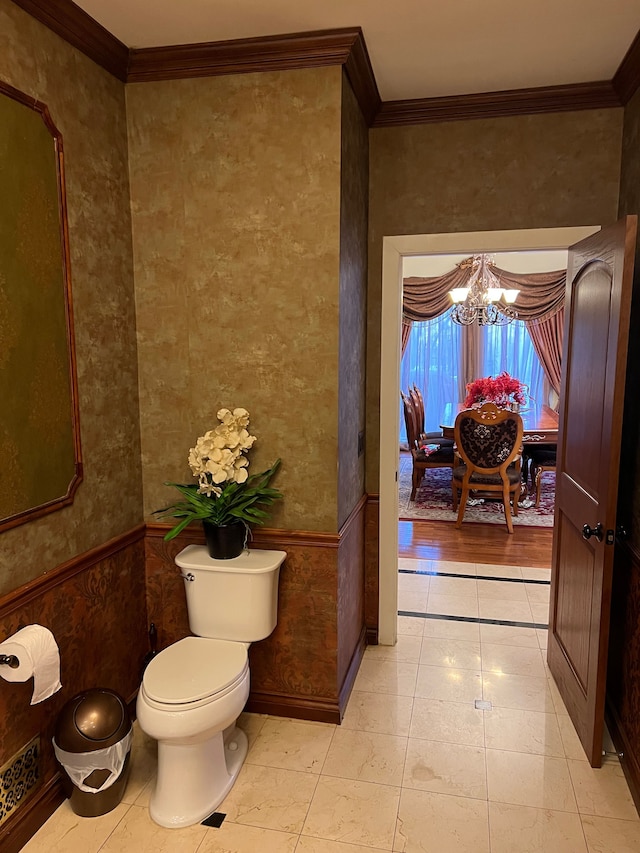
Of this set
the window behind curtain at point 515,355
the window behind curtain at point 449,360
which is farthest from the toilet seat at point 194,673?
the window behind curtain at point 515,355

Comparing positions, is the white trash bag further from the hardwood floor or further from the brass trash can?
the hardwood floor

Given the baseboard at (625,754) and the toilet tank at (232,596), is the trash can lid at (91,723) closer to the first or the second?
the toilet tank at (232,596)

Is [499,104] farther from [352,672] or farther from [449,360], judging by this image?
[449,360]

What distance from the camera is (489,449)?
5.09 m

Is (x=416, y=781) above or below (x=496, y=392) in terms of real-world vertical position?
below

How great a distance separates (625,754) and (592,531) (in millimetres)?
835

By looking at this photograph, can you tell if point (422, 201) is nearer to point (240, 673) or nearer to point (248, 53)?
point (248, 53)

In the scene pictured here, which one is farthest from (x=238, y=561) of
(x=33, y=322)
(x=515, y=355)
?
(x=515, y=355)

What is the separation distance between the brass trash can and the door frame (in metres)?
1.47

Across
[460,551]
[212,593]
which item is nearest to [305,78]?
[212,593]

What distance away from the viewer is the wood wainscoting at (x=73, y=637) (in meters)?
1.80

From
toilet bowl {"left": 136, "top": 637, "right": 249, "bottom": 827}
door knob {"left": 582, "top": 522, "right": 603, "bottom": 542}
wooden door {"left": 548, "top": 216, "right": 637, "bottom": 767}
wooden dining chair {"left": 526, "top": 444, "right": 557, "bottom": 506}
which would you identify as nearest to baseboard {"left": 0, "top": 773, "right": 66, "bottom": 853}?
toilet bowl {"left": 136, "top": 637, "right": 249, "bottom": 827}

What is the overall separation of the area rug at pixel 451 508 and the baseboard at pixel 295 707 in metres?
2.64

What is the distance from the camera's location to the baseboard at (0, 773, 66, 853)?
5.87 ft
